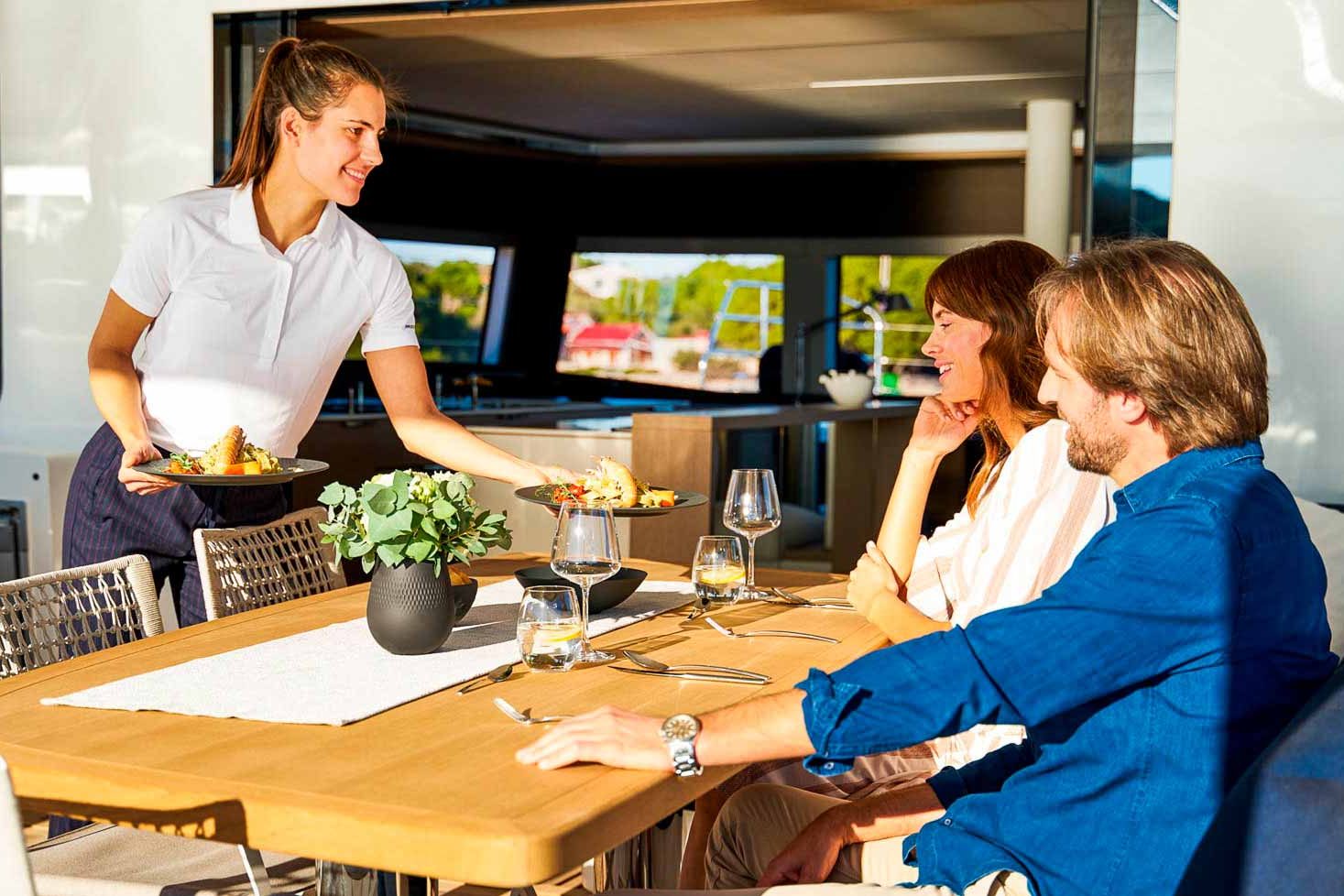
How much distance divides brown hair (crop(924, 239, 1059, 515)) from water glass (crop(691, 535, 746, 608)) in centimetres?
42

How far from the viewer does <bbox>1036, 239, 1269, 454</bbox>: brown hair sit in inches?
56.9

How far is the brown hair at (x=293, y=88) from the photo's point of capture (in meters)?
2.82

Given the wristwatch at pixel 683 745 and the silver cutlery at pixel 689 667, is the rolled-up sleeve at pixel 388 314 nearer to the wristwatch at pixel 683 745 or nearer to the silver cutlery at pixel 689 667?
the silver cutlery at pixel 689 667

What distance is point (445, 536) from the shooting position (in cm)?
204

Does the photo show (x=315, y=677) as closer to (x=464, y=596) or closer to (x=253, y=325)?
(x=464, y=596)

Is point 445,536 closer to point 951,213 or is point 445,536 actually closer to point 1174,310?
point 1174,310

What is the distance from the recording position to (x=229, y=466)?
8.82 feet

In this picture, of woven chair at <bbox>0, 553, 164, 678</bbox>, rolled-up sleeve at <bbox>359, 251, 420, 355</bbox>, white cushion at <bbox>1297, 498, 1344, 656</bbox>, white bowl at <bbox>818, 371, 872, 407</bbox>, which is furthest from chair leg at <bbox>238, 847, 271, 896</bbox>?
white bowl at <bbox>818, 371, 872, 407</bbox>

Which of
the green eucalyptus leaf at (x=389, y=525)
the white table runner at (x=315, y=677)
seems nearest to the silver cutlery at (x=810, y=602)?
the white table runner at (x=315, y=677)

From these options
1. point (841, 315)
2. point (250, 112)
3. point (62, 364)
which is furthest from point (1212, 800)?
point (841, 315)

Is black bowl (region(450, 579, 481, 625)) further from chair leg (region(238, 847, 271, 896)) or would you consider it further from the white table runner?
Answer: chair leg (region(238, 847, 271, 896))

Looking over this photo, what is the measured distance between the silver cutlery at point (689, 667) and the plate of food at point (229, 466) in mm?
881

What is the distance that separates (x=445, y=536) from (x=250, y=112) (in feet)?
4.42

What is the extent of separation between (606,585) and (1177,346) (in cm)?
118
